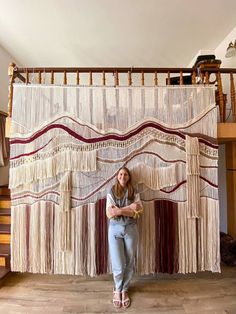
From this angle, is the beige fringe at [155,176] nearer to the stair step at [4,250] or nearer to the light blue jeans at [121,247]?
the light blue jeans at [121,247]

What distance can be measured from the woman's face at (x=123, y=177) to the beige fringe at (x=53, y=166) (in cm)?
32

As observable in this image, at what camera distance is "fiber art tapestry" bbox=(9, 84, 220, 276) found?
2.45 m

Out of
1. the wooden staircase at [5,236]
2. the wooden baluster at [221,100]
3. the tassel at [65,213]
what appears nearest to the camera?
the tassel at [65,213]

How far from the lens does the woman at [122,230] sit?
2.20m

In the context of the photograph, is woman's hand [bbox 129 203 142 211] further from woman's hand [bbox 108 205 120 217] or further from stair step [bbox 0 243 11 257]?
stair step [bbox 0 243 11 257]

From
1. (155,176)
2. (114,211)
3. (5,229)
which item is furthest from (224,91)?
(5,229)

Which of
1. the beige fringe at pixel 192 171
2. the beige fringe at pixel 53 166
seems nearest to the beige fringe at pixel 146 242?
the beige fringe at pixel 192 171

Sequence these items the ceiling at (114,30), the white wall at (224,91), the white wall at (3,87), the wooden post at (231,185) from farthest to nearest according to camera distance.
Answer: the white wall at (3,87), the white wall at (224,91), the wooden post at (231,185), the ceiling at (114,30)

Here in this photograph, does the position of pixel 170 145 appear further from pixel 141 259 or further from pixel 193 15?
pixel 193 15

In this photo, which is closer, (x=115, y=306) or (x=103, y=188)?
(x=115, y=306)

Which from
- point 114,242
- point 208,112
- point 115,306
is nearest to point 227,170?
point 208,112

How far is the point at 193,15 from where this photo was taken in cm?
307

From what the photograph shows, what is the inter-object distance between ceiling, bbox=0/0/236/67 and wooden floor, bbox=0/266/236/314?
347 centimetres

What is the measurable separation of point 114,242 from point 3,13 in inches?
143
